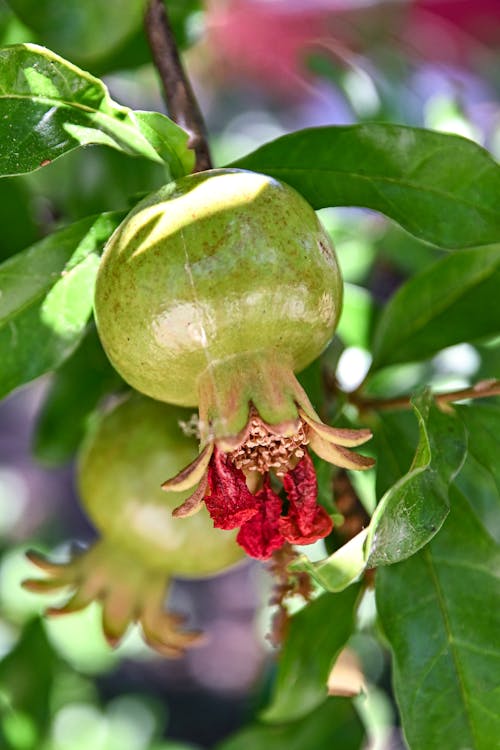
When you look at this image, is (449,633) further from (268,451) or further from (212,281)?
(212,281)

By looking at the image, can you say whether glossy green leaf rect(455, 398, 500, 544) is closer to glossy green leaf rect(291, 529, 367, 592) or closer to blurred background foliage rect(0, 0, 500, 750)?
blurred background foliage rect(0, 0, 500, 750)

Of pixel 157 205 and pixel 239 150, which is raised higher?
pixel 157 205

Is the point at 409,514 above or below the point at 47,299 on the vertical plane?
below

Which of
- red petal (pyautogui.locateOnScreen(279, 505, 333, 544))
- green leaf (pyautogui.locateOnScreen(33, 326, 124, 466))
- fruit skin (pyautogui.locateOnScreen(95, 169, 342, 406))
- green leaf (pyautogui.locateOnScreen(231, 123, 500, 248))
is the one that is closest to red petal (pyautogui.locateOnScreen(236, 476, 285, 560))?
red petal (pyautogui.locateOnScreen(279, 505, 333, 544))

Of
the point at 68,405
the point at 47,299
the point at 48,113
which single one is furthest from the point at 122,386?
the point at 48,113

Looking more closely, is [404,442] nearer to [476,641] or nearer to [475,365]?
[476,641]

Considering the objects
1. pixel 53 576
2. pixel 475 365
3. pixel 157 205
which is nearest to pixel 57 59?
pixel 157 205
